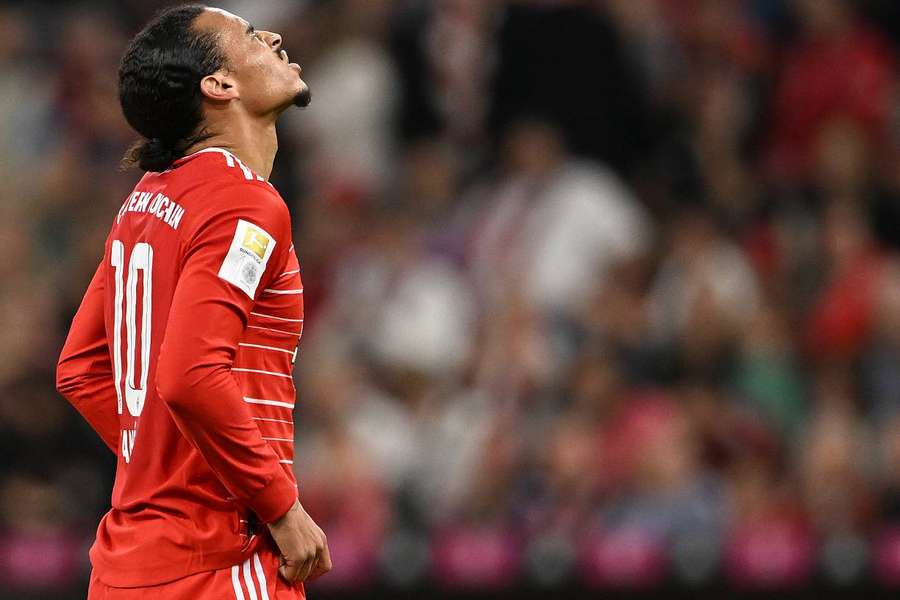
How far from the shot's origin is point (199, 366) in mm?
2641

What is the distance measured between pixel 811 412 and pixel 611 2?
8.48 ft

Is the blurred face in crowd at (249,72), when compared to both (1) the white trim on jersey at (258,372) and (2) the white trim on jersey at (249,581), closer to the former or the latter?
(1) the white trim on jersey at (258,372)

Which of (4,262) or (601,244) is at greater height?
(601,244)

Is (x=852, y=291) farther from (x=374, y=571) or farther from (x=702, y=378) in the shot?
(x=374, y=571)

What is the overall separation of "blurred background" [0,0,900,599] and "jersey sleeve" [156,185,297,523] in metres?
3.01

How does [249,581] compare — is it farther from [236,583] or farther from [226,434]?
[226,434]

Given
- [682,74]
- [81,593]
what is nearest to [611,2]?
[682,74]

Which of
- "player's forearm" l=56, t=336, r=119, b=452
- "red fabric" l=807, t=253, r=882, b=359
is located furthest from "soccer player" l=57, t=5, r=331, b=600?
"red fabric" l=807, t=253, r=882, b=359

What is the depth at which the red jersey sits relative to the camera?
2668mm

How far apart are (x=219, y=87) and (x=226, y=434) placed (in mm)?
691

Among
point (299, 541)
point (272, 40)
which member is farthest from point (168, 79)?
point (299, 541)

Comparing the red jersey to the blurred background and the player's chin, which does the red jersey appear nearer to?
the player's chin

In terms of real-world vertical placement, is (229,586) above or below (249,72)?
below

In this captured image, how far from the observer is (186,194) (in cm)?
282
